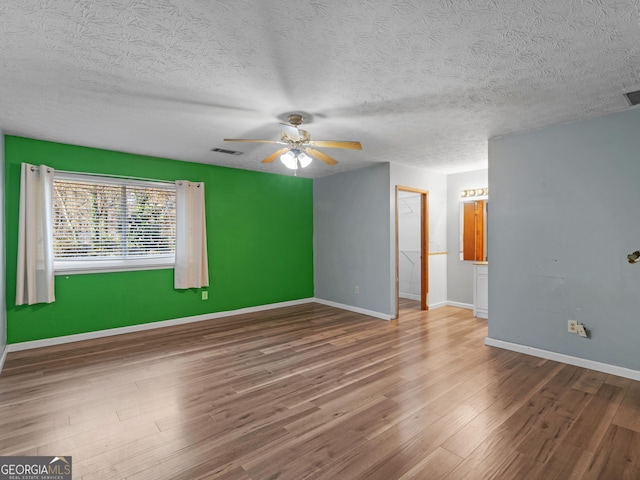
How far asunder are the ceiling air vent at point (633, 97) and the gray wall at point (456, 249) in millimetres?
2846

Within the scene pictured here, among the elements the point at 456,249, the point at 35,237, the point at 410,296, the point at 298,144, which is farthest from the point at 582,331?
the point at 35,237

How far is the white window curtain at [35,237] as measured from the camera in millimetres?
3645

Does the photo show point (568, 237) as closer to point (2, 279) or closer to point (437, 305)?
point (437, 305)

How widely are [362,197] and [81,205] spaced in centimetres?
393

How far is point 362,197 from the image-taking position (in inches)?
215

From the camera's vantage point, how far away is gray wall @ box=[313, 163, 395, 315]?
512cm

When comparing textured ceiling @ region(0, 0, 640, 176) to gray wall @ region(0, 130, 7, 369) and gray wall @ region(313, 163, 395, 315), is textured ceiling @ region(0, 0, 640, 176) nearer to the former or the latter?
gray wall @ region(0, 130, 7, 369)

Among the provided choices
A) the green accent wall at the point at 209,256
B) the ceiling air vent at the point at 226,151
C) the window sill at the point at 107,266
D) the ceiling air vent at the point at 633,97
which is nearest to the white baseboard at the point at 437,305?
the green accent wall at the point at 209,256

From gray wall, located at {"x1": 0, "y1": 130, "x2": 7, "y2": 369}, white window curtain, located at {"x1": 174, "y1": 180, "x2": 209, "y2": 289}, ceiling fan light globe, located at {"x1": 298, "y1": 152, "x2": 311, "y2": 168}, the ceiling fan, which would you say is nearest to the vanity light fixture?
the ceiling fan

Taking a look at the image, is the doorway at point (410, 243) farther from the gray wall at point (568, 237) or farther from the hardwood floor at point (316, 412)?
the hardwood floor at point (316, 412)

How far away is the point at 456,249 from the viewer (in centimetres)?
597

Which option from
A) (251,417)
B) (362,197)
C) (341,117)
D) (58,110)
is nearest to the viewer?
(251,417)

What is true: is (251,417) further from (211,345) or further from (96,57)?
(96,57)

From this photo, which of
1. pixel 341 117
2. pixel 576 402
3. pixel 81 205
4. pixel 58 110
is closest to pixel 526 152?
pixel 341 117
